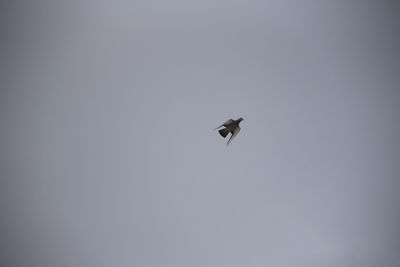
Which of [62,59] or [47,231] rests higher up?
[62,59]

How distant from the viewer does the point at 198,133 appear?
5.97 m

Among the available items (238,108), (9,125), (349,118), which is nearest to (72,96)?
A: (9,125)

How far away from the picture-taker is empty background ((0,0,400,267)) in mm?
5887

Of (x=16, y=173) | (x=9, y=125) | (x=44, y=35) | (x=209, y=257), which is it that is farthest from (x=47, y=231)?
(x=44, y=35)

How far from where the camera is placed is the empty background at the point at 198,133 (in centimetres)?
589

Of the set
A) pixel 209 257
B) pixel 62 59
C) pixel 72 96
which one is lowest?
pixel 209 257

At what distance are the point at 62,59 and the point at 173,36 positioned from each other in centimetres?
147

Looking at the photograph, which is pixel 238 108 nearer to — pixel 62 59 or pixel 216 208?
pixel 216 208

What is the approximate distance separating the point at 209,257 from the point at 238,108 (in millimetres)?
1942

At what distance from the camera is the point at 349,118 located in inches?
236

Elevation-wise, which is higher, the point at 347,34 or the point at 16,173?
the point at 347,34

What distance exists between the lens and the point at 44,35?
6004 mm

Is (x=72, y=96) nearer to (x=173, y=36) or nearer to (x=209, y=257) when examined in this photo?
(x=173, y=36)

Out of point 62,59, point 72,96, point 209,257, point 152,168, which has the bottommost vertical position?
point 209,257
